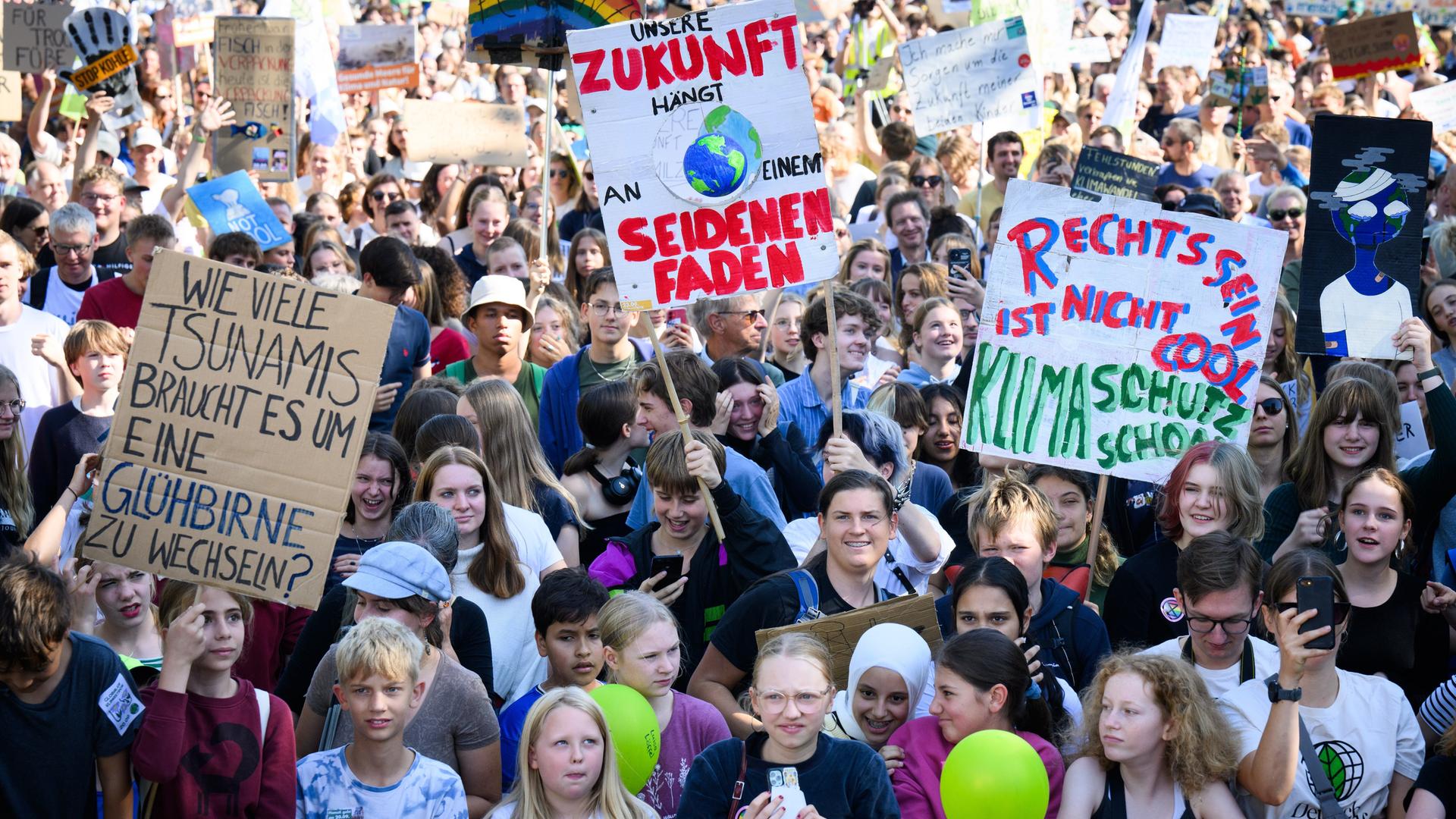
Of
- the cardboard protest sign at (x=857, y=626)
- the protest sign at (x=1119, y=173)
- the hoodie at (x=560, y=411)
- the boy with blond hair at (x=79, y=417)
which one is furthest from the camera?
the protest sign at (x=1119, y=173)

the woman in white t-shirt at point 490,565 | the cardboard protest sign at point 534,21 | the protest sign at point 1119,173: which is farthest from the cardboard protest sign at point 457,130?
the woman in white t-shirt at point 490,565

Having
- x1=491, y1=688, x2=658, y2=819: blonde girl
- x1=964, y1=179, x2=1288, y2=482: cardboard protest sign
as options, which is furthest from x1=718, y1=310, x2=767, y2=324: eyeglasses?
x1=491, y1=688, x2=658, y2=819: blonde girl

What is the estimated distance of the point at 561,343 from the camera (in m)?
9.07

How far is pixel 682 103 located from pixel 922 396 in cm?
197

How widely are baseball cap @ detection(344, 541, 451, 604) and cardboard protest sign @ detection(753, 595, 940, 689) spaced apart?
1002mm

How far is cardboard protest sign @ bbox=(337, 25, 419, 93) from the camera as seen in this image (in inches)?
605

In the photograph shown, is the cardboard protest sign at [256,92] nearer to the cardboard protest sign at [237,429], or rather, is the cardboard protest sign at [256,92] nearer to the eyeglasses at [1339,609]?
the cardboard protest sign at [237,429]

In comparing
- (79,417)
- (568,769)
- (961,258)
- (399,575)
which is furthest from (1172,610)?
(961,258)

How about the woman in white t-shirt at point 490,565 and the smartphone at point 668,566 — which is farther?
the smartphone at point 668,566

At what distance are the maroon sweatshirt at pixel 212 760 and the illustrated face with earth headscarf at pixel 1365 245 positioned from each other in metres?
4.85

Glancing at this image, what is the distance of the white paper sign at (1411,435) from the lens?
7473mm

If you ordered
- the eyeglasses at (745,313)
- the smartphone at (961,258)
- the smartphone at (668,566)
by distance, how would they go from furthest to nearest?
the smartphone at (961,258), the eyeglasses at (745,313), the smartphone at (668,566)

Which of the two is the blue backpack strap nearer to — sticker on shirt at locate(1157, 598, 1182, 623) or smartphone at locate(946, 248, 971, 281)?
sticker on shirt at locate(1157, 598, 1182, 623)

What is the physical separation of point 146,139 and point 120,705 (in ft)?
32.3
